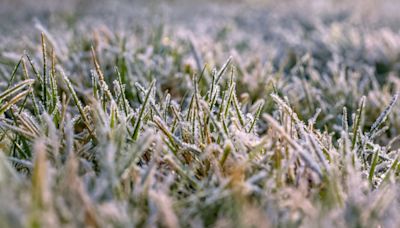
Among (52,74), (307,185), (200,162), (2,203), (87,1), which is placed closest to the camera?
(2,203)

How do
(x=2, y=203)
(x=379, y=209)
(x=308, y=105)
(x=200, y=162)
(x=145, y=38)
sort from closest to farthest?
(x=2, y=203), (x=379, y=209), (x=200, y=162), (x=308, y=105), (x=145, y=38)

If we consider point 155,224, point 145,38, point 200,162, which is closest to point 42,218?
point 155,224

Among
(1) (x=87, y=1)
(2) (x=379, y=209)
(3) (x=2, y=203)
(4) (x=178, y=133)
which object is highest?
(1) (x=87, y=1)

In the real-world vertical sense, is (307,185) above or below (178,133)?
below

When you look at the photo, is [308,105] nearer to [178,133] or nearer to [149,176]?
[178,133]

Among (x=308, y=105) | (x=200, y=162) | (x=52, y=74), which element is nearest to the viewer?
(x=200, y=162)

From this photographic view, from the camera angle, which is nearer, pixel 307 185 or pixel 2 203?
pixel 2 203

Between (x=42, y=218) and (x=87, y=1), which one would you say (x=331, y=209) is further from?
(x=87, y=1)

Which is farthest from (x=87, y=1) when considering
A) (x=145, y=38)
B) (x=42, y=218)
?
Result: (x=42, y=218)

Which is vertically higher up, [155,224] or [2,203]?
[2,203]

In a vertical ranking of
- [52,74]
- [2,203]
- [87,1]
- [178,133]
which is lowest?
[178,133]
